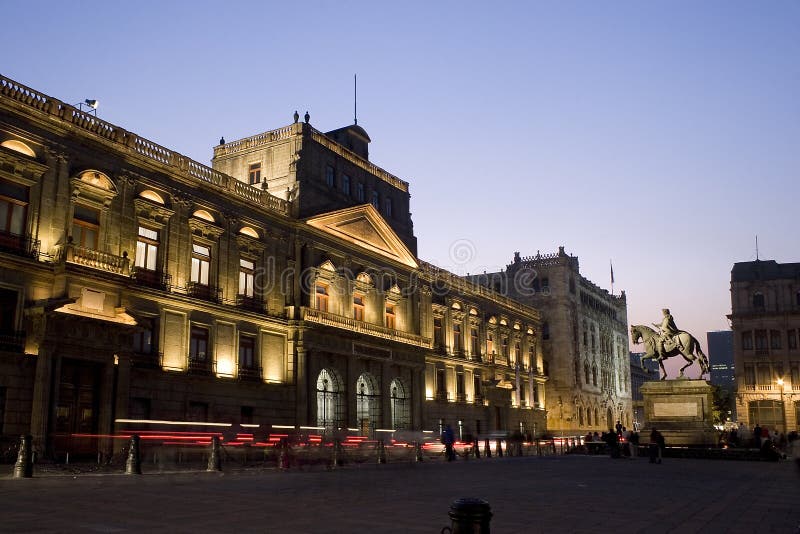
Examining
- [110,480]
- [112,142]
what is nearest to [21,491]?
[110,480]

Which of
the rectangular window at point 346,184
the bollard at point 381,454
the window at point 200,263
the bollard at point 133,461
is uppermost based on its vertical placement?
the rectangular window at point 346,184

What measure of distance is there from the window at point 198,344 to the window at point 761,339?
5995 centimetres

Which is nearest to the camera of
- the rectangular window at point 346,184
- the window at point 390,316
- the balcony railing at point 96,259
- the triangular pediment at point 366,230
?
the balcony railing at point 96,259

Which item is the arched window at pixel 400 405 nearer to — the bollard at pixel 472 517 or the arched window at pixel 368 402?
the arched window at pixel 368 402

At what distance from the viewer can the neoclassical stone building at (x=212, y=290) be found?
2727 centimetres

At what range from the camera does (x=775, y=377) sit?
72.9m

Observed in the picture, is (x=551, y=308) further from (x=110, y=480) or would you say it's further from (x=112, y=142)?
(x=110, y=480)

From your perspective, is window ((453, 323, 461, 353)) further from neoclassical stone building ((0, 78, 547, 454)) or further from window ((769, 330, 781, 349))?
window ((769, 330, 781, 349))

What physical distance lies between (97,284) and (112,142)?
6516mm

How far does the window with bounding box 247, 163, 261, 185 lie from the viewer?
44.6 metres

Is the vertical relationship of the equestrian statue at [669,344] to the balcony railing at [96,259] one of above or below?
below

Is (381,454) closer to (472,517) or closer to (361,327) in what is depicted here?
(361,327)

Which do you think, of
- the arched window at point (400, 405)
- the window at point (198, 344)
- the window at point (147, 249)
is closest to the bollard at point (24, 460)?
the window at point (147, 249)

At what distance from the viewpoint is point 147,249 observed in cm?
3272
